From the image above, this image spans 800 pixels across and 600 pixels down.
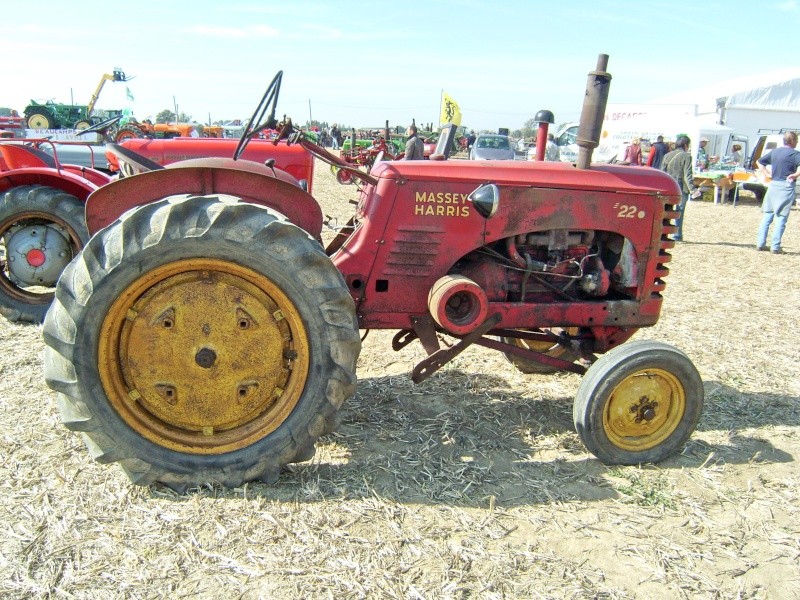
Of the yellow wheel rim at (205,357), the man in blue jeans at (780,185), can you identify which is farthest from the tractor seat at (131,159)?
the man in blue jeans at (780,185)

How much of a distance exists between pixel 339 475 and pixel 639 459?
153 cm

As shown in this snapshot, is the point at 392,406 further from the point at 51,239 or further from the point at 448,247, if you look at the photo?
the point at 51,239

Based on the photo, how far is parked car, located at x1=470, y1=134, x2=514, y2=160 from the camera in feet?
74.7

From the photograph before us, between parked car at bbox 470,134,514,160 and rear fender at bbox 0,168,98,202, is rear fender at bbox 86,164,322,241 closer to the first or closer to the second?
rear fender at bbox 0,168,98,202

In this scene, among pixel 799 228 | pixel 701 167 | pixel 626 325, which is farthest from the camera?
pixel 701 167

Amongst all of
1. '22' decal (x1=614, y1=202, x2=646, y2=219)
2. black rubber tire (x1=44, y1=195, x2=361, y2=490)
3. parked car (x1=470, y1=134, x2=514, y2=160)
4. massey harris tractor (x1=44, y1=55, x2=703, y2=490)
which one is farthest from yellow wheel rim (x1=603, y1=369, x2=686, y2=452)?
parked car (x1=470, y1=134, x2=514, y2=160)

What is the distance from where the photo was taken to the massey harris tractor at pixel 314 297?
8.44 feet

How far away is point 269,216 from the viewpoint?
2631 millimetres

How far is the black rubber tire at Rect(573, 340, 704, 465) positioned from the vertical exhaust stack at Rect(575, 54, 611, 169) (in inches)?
42.5

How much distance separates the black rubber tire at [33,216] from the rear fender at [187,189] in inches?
101

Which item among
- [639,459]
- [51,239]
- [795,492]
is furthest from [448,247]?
[51,239]

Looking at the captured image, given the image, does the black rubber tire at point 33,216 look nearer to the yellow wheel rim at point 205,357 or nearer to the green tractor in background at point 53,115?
the yellow wheel rim at point 205,357

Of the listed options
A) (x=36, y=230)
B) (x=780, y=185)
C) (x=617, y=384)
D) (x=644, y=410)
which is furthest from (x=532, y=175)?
(x=780, y=185)

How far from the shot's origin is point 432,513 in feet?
8.90
